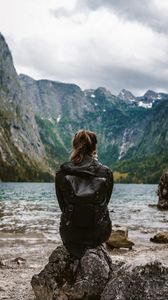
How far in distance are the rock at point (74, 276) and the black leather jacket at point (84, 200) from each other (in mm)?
387

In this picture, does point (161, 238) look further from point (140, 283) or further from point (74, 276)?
point (140, 283)

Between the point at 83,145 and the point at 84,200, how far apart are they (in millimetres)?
1161

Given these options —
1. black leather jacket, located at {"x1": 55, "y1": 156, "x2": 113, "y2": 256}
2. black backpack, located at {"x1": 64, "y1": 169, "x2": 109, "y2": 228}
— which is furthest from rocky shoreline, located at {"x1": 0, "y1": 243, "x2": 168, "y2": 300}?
black backpack, located at {"x1": 64, "y1": 169, "x2": 109, "y2": 228}

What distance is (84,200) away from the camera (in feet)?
28.2

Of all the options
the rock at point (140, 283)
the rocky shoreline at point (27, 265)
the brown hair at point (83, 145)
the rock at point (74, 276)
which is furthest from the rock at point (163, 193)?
the rock at point (140, 283)

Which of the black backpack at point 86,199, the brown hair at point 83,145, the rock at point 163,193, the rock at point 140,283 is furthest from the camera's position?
the rock at point 163,193

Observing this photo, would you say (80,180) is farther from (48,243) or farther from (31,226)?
(31,226)

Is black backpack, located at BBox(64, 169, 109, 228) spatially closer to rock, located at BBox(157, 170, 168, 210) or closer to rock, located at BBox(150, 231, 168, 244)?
rock, located at BBox(150, 231, 168, 244)

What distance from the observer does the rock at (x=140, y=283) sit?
23.5ft

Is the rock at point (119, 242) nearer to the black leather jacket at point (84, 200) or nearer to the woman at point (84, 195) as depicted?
the woman at point (84, 195)

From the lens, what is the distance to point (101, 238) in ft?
29.9

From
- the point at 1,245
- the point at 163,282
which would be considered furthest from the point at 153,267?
the point at 1,245

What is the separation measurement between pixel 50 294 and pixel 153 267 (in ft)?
10.3

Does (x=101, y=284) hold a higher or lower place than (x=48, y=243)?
higher
